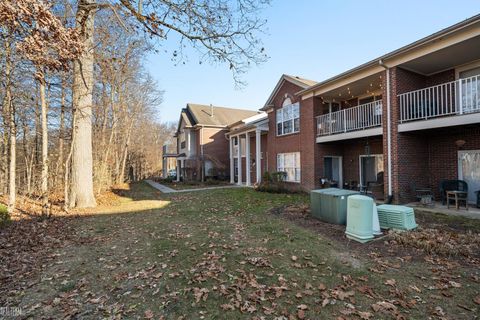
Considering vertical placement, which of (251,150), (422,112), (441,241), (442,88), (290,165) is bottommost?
(441,241)

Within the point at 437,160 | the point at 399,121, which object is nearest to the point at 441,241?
the point at 399,121

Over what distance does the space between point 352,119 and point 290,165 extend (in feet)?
16.9

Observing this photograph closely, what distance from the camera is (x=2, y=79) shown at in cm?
875

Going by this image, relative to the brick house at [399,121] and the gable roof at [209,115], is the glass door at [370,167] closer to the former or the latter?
the brick house at [399,121]

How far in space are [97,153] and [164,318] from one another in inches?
695

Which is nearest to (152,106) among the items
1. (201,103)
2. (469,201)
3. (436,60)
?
(201,103)

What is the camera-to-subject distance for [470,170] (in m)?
9.69

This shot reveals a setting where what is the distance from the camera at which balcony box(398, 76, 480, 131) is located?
8258 mm

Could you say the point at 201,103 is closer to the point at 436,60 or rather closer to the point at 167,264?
the point at 436,60

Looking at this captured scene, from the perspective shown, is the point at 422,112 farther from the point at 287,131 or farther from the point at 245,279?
the point at 245,279

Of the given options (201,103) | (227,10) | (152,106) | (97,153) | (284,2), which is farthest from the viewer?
(201,103)

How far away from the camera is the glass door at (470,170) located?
31.2ft

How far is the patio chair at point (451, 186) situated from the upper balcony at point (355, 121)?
3.35 m

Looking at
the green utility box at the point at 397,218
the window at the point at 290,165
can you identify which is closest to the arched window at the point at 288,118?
the window at the point at 290,165
